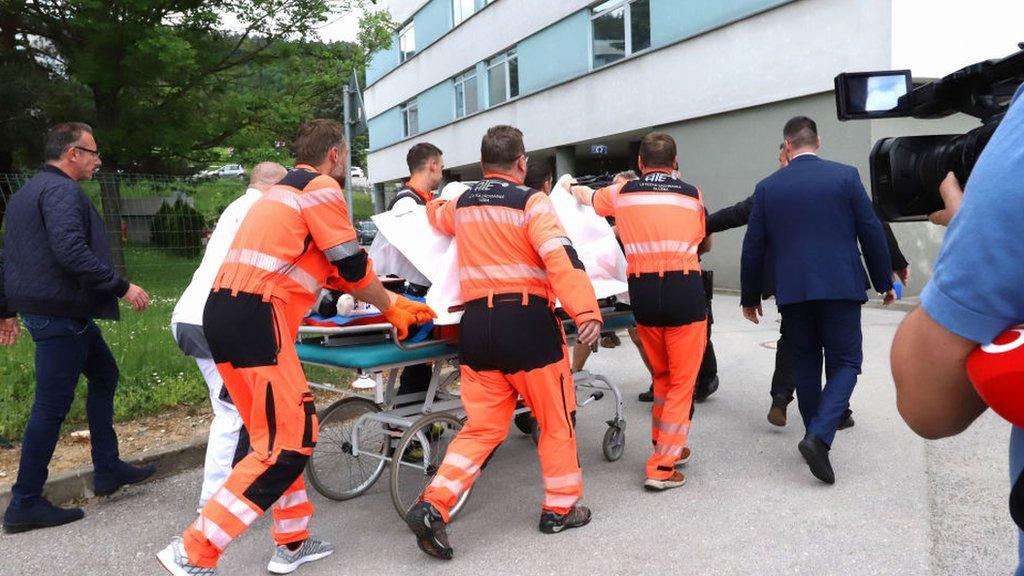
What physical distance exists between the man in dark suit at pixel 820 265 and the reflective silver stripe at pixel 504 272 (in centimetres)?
179

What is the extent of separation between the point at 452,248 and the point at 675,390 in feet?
5.06

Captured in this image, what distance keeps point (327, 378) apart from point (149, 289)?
3.23m

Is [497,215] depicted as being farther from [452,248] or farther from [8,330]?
[8,330]

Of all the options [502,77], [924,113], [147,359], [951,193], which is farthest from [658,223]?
[502,77]

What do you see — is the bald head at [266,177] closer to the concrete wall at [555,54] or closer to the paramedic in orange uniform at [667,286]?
the paramedic in orange uniform at [667,286]

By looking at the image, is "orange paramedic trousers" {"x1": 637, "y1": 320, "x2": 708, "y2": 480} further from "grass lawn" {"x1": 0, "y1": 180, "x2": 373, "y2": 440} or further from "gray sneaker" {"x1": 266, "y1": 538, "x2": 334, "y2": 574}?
"grass lawn" {"x1": 0, "y1": 180, "x2": 373, "y2": 440}

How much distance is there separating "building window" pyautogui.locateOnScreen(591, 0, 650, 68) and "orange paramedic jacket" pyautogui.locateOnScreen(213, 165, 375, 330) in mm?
14014

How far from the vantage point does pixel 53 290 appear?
13.4 feet

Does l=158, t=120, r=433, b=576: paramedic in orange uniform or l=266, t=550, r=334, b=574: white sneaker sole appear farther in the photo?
l=266, t=550, r=334, b=574: white sneaker sole

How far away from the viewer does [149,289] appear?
866 centimetres

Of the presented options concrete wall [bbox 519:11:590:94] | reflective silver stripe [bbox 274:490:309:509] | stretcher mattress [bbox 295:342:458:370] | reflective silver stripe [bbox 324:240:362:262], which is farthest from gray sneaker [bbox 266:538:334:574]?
concrete wall [bbox 519:11:590:94]

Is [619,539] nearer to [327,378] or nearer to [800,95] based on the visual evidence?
[327,378]

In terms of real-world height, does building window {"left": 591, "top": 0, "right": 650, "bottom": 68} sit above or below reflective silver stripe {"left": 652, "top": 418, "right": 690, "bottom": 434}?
above

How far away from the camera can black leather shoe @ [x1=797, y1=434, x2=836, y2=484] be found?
168 inches
